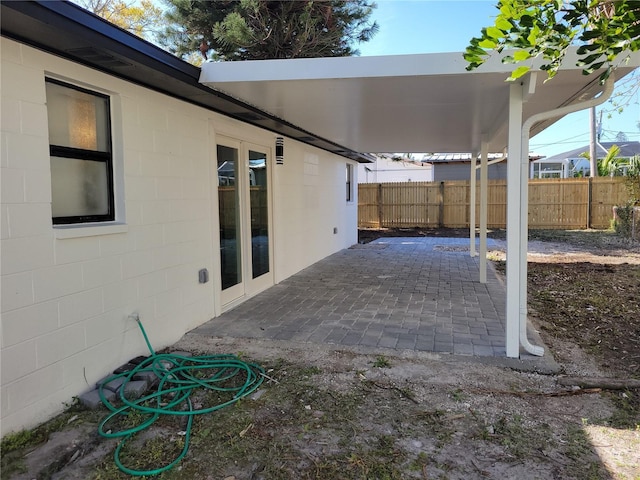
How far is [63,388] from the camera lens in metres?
3.02

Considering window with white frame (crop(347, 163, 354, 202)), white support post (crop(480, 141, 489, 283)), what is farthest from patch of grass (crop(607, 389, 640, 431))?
window with white frame (crop(347, 163, 354, 202))

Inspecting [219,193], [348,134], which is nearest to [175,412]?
[219,193]

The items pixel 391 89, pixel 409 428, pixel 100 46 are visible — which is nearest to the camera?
pixel 409 428

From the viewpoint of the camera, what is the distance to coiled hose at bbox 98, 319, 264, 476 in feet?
8.99

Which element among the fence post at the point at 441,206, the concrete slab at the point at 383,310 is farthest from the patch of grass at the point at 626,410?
the fence post at the point at 441,206

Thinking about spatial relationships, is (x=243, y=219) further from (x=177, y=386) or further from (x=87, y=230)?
(x=177, y=386)

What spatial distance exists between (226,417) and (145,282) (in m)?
1.60

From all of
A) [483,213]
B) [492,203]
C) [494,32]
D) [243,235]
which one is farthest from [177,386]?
[492,203]

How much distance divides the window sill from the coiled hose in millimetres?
860

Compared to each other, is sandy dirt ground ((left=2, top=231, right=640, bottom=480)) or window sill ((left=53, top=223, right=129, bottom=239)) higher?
window sill ((left=53, top=223, right=129, bottom=239))

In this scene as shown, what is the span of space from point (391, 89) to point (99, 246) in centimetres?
292

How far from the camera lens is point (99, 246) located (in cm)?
334

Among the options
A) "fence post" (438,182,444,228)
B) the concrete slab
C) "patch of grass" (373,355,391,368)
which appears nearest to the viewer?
"patch of grass" (373,355,391,368)

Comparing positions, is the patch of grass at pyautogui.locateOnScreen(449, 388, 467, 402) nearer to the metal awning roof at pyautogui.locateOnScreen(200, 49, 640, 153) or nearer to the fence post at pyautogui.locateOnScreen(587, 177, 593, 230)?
the metal awning roof at pyautogui.locateOnScreen(200, 49, 640, 153)
